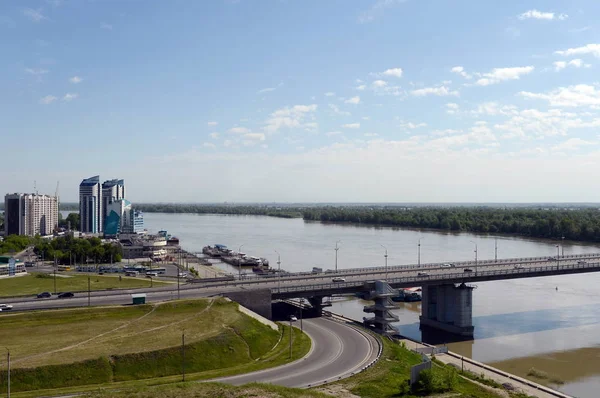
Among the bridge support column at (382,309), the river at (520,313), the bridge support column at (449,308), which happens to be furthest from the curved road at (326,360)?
the bridge support column at (449,308)

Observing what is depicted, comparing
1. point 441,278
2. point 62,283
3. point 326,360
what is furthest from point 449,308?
point 62,283

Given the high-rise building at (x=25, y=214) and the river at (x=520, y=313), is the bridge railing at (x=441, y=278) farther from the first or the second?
the high-rise building at (x=25, y=214)

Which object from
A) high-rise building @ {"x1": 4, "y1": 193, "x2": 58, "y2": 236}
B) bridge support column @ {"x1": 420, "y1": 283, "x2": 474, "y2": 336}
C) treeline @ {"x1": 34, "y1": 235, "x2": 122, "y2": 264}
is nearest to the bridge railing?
bridge support column @ {"x1": 420, "y1": 283, "x2": 474, "y2": 336}

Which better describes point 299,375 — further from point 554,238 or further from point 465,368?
point 554,238

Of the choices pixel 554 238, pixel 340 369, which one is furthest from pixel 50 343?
pixel 554 238

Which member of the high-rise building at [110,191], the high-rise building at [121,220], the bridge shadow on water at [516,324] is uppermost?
the high-rise building at [110,191]

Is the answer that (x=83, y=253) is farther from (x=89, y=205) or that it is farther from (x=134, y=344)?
(x=89, y=205)
